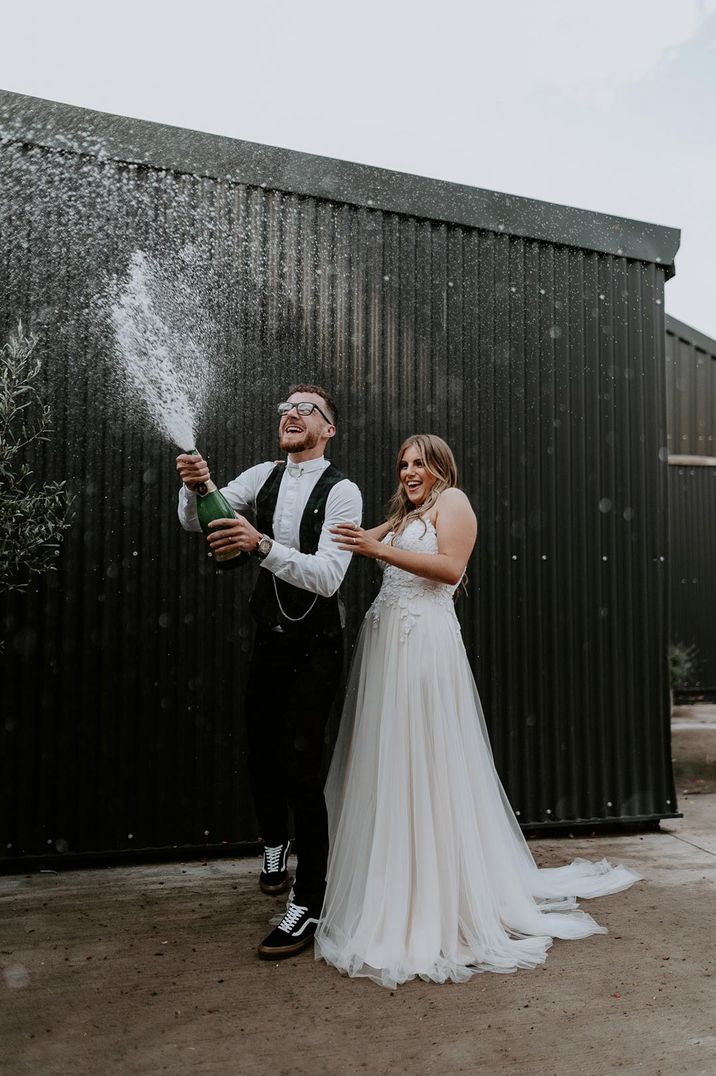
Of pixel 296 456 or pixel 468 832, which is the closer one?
pixel 468 832

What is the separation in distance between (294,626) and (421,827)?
38.6 inches

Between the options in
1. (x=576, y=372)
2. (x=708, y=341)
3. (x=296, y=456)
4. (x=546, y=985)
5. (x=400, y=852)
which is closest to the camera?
(x=546, y=985)

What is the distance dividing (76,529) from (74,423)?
56 centimetres

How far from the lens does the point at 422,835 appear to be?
3.45m

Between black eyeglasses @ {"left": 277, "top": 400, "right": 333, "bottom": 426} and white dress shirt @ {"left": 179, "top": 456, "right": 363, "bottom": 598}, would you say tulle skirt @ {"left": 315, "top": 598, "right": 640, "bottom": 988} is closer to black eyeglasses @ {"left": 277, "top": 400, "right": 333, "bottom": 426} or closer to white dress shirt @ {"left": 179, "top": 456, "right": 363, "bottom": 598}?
white dress shirt @ {"left": 179, "top": 456, "right": 363, "bottom": 598}

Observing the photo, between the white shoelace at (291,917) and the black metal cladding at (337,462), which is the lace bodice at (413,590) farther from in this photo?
the white shoelace at (291,917)

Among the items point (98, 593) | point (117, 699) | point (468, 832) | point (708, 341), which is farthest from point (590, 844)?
point (708, 341)

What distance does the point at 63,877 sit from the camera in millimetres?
4207

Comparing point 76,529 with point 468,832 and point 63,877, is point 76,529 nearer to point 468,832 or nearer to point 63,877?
point 63,877

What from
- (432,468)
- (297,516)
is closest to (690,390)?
(432,468)

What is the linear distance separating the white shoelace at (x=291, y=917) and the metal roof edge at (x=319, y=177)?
3.75 metres

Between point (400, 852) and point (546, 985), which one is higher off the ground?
point (400, 852)

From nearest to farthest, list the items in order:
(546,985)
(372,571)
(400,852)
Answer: (546,985) → (400,852) → (372,571)

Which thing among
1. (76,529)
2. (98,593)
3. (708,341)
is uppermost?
(708,341)
